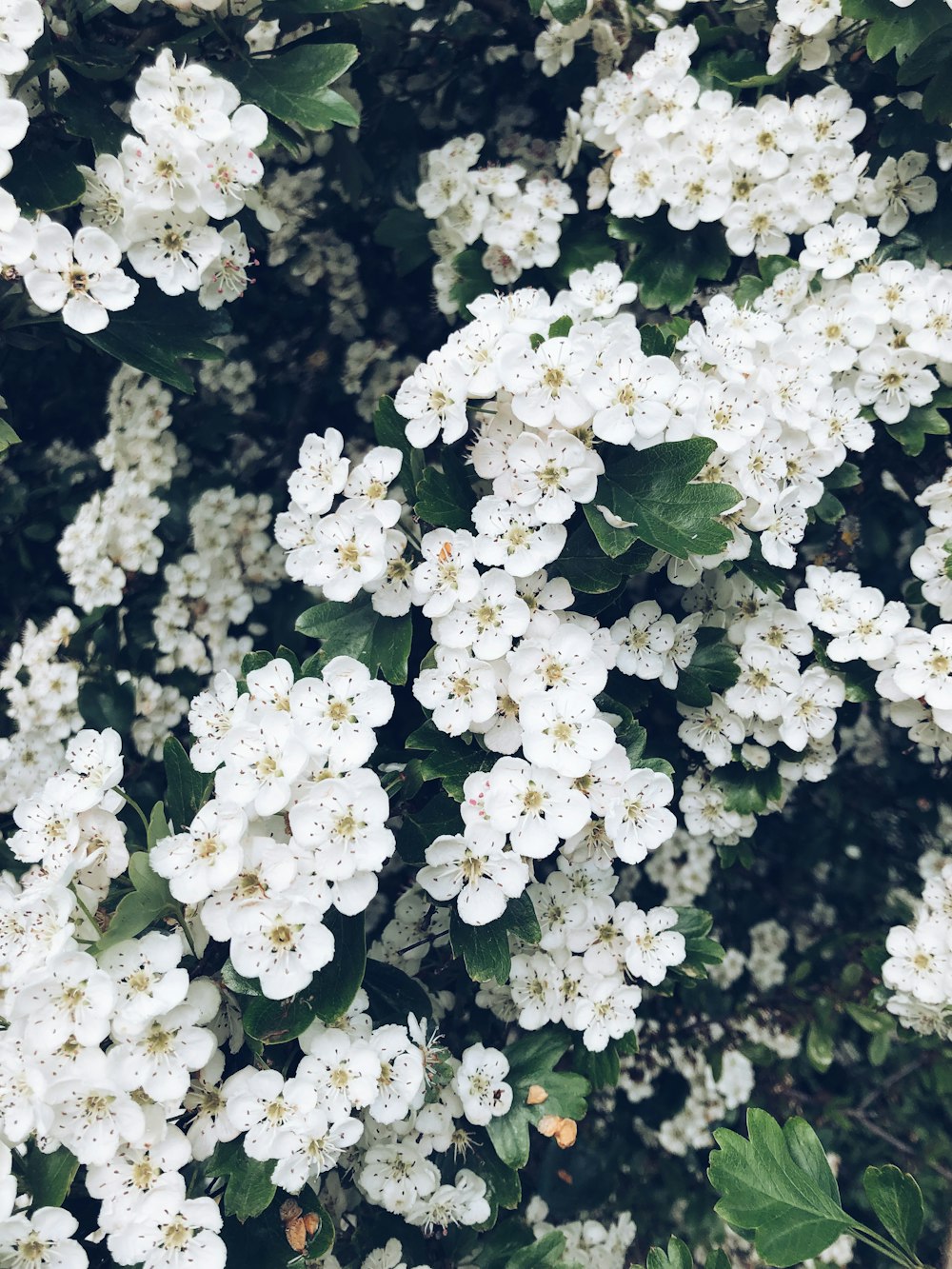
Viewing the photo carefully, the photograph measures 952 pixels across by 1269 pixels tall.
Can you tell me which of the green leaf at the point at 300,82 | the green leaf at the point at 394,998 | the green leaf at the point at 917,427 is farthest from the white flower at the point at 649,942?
the green leaf at the point at 300,82

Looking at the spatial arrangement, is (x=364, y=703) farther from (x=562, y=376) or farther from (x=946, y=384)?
(x=946, y=384)

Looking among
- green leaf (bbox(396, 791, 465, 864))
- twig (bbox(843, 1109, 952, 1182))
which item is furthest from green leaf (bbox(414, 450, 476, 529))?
twig (bbox(843, 1109, 952, 1182))

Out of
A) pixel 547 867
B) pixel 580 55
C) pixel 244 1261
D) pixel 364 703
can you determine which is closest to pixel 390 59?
pixel 580 55

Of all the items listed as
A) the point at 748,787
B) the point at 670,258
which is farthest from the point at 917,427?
the point at 748,787

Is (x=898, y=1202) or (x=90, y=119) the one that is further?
(x=90, y=119)

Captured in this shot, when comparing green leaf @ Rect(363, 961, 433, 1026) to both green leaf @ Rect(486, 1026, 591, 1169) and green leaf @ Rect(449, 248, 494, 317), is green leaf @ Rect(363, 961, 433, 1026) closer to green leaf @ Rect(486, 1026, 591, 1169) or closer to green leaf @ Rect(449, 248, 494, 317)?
green leaf @ Rect(486, 1026, 591, 1169)

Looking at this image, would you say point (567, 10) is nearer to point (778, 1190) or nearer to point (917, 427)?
point (917, 427)
